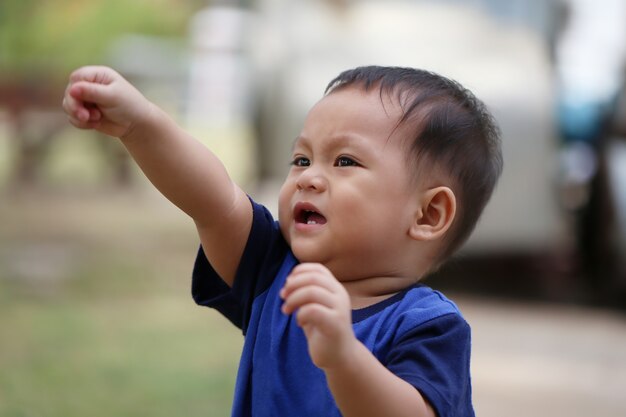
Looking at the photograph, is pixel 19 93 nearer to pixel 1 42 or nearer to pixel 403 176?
pixel 1 42

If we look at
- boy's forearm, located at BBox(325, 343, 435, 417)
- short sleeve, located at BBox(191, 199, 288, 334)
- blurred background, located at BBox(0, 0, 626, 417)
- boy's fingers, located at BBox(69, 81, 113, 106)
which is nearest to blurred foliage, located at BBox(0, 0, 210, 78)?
blurred background, located at BBox(0, 0, 626, 417)

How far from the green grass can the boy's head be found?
6.55 feet

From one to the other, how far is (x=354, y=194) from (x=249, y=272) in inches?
9.4

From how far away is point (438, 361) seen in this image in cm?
179

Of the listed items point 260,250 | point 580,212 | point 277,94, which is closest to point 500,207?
point 580,212

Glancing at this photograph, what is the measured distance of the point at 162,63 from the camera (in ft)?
61.4

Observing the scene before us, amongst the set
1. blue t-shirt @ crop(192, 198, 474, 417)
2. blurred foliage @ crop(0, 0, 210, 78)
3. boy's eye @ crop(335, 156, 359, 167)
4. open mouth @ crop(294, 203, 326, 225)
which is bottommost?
blurred foliage @ crop(0, 0, 210, 78)

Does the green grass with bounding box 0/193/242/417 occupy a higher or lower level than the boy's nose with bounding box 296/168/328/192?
lower

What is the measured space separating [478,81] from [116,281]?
244 cm

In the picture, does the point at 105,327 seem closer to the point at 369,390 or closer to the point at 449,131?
the point at 449,131

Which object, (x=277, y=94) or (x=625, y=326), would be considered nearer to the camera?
(x=625, y=326)

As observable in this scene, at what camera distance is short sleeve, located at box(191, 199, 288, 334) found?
6.59 feet

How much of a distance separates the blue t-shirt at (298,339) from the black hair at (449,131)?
177 mm

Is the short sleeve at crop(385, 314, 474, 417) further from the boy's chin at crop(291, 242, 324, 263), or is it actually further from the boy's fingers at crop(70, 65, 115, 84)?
the boy's fingers at crop(70, 65, 115, 84)
